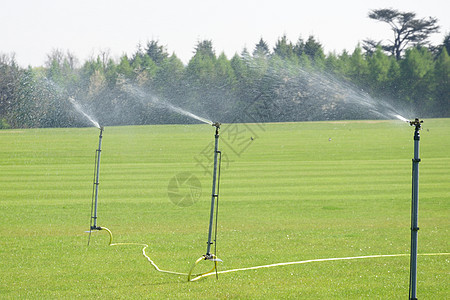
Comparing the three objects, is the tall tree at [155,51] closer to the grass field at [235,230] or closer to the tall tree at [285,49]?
the tall tree at [285,49]

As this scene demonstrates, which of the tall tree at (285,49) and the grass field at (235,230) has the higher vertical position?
the tall tree at (285,49)

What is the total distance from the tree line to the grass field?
35.1 m

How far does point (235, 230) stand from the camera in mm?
13539

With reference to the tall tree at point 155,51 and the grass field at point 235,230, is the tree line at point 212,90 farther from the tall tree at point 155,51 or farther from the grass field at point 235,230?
the grass field at point 235,230

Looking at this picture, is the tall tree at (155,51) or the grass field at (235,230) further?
the tall tree at (155,51)

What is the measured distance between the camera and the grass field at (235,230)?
868 cm

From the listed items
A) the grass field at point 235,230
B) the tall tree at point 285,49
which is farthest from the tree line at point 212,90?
the grass field at point 235,230

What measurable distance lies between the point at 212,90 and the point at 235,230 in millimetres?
52807

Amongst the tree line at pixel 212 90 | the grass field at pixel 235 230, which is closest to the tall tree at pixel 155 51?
the tree line at pixel 212 90

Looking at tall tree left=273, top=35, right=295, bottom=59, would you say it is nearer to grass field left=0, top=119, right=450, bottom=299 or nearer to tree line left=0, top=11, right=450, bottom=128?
tree line left=0, top=11, right=450, bottom=128

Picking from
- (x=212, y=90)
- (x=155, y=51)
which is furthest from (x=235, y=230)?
(x=155, y=51)

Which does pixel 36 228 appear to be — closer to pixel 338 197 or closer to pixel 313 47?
pixel 338 197

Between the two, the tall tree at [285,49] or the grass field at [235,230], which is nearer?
the grass field at [235,230]

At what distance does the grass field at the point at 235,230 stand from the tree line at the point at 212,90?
3514cm
